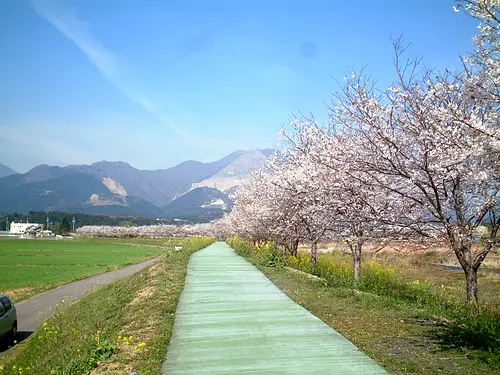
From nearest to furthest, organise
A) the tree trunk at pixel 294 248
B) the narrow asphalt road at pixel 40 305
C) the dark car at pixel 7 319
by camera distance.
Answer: the dark car at pixel 7 319
the narrow asphalt road at pixel 40 305
the tree trunk at pixel 294 248

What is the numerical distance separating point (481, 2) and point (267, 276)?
38.4 feet

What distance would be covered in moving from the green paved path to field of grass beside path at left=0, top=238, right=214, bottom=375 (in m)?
0.32

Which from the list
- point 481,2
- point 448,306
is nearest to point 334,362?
point 481,2

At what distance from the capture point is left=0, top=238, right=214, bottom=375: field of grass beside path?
614 cm

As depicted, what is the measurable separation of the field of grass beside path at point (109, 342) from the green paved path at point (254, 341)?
0.32 metres

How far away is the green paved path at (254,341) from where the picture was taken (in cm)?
544

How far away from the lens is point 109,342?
7.23m

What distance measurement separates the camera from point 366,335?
706cm

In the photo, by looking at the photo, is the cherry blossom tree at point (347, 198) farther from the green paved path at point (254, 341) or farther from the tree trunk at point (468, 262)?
the green paved path at point (254, 341)

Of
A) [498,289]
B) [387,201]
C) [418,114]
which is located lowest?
[498,289]

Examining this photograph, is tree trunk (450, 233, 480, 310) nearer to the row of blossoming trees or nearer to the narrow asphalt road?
the row of blossoming trees

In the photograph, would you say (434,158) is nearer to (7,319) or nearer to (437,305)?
(437,305)

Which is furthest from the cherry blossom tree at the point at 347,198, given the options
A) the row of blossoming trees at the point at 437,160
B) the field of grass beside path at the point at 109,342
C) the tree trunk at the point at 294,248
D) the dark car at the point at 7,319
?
the dark car at the point at 7,319

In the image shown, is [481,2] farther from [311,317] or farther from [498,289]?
[498,289]
